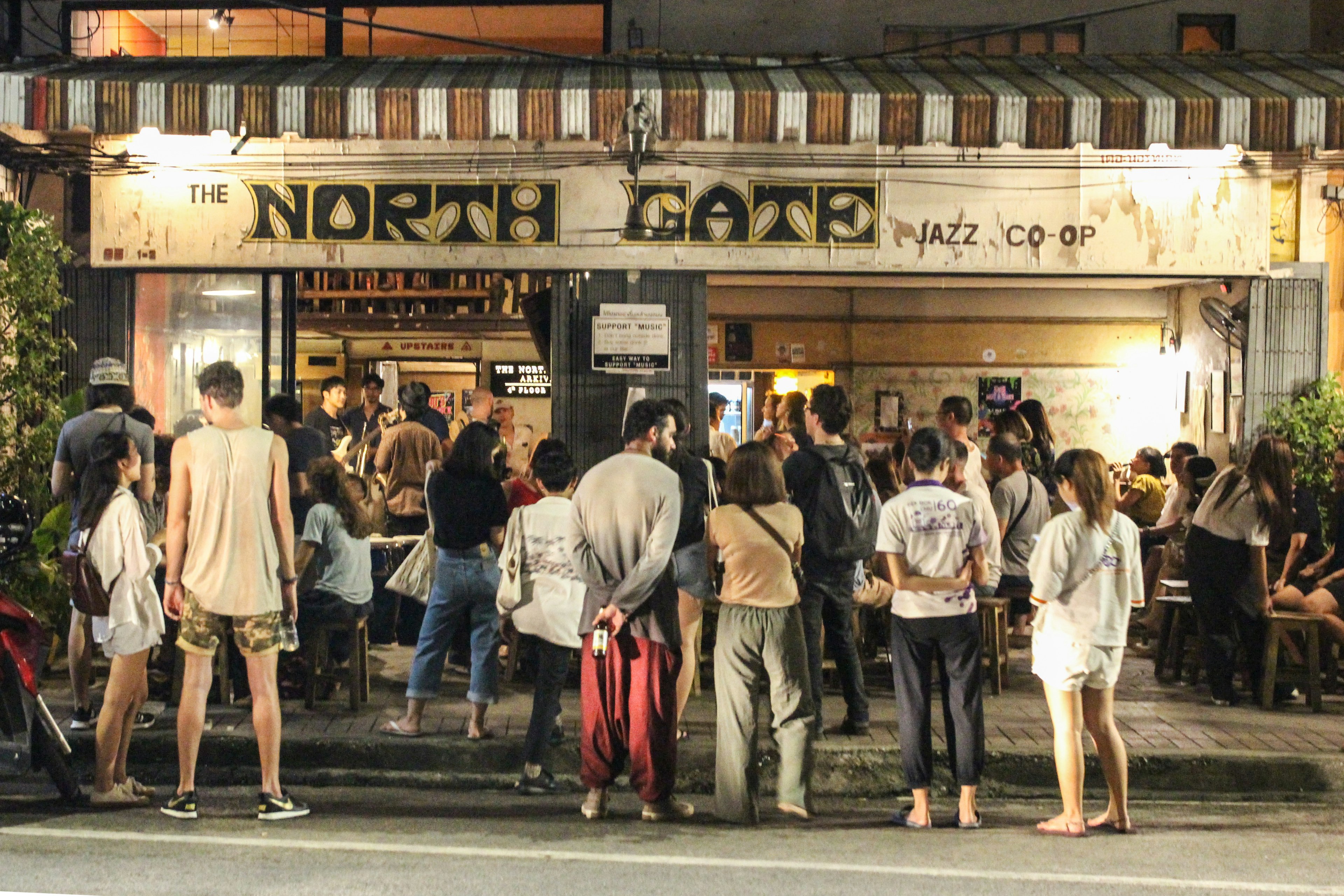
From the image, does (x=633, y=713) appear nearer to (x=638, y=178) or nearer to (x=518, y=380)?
(x=638, y=178)

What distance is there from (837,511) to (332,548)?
3.10 m

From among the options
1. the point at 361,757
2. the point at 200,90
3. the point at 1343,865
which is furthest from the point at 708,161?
the point at 1343,865

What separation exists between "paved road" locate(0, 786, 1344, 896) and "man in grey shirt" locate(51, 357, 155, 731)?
1.71m

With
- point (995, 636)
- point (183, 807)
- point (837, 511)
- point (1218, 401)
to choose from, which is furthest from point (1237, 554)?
point (183, 807)

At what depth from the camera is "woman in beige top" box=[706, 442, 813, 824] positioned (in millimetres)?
6738

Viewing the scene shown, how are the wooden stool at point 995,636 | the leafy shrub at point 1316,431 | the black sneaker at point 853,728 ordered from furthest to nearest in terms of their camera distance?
the leafy shrub at point 1316,431 → the wooden stool at point 995,636 → the black sneaker at point 853,728

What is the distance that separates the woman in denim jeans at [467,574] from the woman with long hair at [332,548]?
0.78m

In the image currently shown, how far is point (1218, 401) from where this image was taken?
40.7ft

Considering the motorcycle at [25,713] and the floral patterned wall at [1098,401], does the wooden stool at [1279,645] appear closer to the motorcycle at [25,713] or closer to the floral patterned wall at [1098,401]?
the floral patterned wall at [1098,401]

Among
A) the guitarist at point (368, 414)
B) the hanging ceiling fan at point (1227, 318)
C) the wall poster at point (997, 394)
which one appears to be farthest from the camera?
the wall poster at point (997, 394)

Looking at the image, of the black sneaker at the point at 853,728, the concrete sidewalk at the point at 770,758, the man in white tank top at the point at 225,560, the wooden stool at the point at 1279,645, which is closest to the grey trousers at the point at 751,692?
the concrete sidewalk at the point at 770,758

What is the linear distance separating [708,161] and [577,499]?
5.55 metres

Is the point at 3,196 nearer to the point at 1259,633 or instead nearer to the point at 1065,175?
the point at 1065,175

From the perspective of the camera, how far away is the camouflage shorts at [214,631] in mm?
6566
